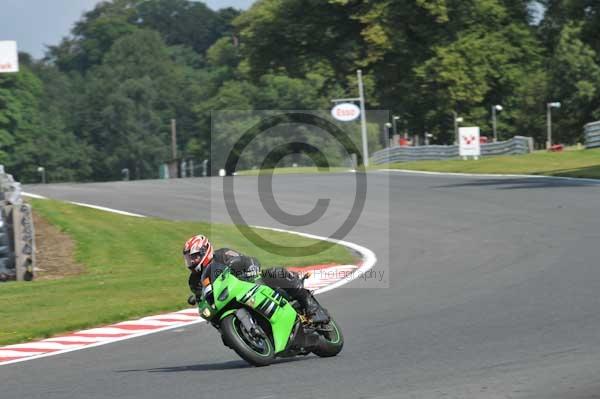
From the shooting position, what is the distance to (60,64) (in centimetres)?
16100

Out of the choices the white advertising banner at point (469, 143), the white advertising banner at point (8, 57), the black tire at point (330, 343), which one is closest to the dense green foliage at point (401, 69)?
the white advertising banner at point (469, 143)

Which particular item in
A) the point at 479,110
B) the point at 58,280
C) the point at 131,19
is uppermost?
the point at 131,19

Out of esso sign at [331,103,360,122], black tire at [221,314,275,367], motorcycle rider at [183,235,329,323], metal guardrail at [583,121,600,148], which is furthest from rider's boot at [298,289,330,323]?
esso sign at [331,103,360,122]

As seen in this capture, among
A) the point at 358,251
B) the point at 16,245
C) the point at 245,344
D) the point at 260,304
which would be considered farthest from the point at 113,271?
the point at 245,344

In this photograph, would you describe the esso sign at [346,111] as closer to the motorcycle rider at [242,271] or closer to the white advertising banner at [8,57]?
the white advertising banner at [8,57]

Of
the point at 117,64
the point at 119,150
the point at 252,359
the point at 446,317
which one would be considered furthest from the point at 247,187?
the point at 117,64

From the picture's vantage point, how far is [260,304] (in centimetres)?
906

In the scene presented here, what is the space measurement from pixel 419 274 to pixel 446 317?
4257 millimetres

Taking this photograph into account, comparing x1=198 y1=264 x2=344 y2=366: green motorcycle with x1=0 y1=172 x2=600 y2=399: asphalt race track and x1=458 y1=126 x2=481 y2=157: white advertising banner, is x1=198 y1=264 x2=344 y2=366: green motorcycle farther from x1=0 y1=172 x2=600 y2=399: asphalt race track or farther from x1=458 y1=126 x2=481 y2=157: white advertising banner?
x1=458 y1=126 x2=481 y2=157: white advertising banner

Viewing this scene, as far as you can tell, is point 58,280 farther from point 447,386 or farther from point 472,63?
point 472,63

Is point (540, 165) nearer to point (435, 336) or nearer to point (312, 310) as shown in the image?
point (435, 336)

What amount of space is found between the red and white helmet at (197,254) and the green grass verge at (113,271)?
3.78 meters

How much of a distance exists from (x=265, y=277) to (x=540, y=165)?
27.7 meters

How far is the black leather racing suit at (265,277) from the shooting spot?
30.0 feet
